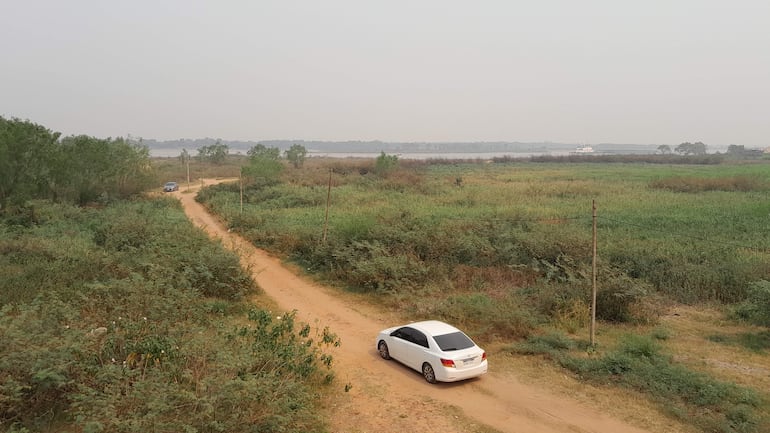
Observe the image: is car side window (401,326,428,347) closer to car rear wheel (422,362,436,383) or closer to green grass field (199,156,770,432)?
car rear wheel (422,362,436,383)

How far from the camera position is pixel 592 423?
10531 mm

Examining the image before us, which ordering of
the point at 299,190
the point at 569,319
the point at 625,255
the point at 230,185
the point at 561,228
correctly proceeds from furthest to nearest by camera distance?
the point at 230,185 → the point at 299,190 → the point at 561,228 → the point at 625,255 → the point at 569,319

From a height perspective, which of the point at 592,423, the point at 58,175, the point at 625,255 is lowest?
the point at 592,423

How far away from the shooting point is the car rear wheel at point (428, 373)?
12.4m

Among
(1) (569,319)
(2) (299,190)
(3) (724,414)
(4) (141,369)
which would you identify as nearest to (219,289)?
(4) (141,369)

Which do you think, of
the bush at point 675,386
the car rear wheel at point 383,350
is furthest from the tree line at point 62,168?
the bush at point 675,386

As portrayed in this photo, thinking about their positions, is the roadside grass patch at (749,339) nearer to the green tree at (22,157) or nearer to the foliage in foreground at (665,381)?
the foliage in foreground at (665,381)

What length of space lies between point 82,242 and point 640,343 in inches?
952

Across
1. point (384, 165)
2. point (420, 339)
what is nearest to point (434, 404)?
point (420, 339)

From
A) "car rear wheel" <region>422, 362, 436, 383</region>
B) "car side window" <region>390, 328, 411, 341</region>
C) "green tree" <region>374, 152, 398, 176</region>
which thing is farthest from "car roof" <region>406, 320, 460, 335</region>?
"green tree" <region>374, 152, 398, 176</region>

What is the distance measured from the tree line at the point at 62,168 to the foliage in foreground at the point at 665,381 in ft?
106

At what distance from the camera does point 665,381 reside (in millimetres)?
12008

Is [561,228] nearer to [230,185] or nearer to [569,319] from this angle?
[569,319]

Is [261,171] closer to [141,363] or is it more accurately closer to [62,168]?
[62,168]
